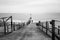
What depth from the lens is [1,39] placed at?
215 inches

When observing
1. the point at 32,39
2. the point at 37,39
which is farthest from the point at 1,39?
the point at 37,39

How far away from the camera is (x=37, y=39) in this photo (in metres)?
5.45

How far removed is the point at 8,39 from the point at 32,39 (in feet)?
6.23

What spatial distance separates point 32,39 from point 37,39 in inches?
15.6

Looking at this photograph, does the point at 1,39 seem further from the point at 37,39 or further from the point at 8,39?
the point at 37,39

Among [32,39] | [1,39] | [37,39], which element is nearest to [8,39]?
[1,39]

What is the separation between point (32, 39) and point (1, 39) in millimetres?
2461

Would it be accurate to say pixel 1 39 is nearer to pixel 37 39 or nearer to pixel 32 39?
pixel 32 39

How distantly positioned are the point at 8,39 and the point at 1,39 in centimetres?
56

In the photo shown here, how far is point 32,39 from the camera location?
5453 mm

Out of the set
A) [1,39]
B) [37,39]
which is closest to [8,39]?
[1,39]
